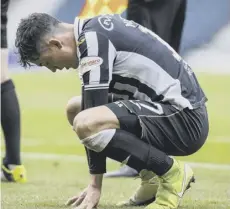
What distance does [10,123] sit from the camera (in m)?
3.89

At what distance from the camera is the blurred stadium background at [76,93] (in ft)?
13.7

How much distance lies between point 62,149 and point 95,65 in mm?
2607

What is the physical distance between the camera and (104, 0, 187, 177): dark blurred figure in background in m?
4.20

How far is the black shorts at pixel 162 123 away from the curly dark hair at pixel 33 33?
0.31 meters

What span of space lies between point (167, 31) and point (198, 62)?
1.50 ft

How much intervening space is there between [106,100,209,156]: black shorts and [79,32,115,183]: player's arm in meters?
0.06

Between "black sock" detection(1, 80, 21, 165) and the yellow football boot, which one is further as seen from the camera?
"black sock" detection(1, 80, 21, 165)

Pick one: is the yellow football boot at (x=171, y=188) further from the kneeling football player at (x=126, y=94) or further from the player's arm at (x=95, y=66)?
the player's arm at (x=95, y=66)

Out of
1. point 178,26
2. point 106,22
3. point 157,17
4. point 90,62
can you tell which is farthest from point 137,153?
point 178,26

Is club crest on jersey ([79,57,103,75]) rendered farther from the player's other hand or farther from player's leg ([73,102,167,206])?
the player's other hand

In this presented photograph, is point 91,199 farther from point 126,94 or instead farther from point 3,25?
point 3,25

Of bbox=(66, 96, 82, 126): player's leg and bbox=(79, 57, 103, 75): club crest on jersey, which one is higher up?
bbox=(79, 57, 103, 75): club crest on jersey

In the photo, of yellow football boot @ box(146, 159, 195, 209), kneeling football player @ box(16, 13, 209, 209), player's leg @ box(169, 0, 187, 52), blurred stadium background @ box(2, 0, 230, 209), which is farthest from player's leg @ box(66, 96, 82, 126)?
player's leg @ box(169, 0, 187, 52)

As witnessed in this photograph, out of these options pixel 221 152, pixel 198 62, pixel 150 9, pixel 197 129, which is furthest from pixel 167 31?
pixel 197 129
